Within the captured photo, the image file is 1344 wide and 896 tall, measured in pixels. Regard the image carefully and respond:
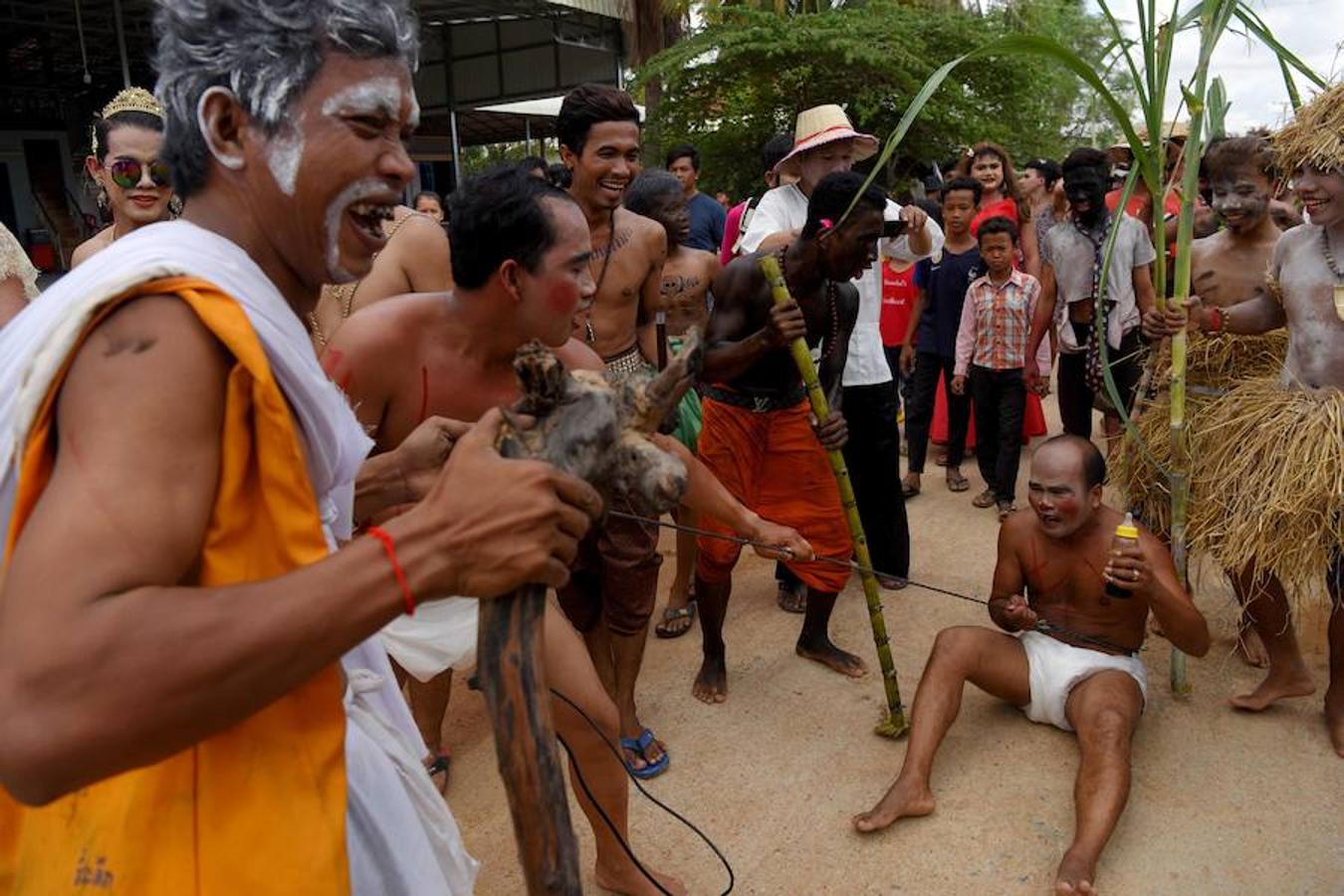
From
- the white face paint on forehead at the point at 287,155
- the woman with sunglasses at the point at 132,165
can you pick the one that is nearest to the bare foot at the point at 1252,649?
the white face paint on forehead at the point at 287,155

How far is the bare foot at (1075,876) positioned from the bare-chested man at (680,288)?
2203 mm

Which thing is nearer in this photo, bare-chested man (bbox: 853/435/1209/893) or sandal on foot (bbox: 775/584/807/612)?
bare-chested man (bbox: 853/435/1209/893)

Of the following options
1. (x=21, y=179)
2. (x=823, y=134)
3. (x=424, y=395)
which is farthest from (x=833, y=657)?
(x=21, y=179)

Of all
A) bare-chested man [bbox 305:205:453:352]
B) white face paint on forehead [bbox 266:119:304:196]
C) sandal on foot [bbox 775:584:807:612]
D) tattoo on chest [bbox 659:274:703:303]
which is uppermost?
white face paint on forehead [bbox 266:119:304:196]

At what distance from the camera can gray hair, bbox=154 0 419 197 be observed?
3.73 ft

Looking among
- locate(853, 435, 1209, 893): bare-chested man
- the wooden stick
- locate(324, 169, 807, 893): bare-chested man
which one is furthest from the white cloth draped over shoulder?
locate(853, 435, 1209, 893): bare-chested man

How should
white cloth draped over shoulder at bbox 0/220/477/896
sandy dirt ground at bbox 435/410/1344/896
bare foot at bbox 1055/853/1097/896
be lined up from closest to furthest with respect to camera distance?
white cloth draped over shoulder at bbox 0/220/477/896, bare foot at bbox 1055/853/1097/896, sandy dirt ground at bbox 435/410/1344/896

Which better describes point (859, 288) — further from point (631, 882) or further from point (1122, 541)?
point (631, 882)

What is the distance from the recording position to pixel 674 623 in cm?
454

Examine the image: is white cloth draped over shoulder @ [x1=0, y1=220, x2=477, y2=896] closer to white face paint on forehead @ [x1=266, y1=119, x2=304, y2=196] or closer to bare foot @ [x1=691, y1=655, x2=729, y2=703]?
white face paint on forehead @ [x1=266, y1=119, x2=304, y2=196]

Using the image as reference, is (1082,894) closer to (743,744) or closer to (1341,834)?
(1341,834)

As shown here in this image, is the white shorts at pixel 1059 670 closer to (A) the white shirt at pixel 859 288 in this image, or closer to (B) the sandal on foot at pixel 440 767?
(A) the white shirt at pixel 859 288

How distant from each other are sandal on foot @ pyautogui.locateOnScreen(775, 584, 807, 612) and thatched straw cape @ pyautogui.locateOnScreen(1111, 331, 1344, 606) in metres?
1.56

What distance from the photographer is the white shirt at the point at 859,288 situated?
4566mm
